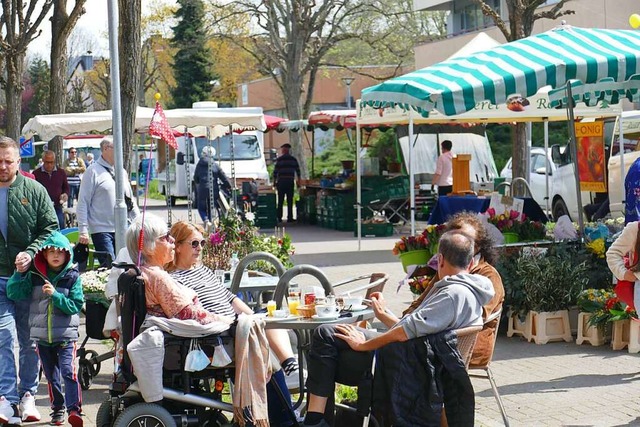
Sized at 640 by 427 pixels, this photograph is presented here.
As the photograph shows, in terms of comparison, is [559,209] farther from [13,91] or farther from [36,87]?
[36,87]

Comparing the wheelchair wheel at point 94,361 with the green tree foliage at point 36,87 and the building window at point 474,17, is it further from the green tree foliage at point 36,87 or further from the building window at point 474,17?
the green tree foliage at point 36,87

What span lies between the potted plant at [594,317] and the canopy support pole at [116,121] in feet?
14.6

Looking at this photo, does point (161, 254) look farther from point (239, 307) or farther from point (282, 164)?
point (282, 164)

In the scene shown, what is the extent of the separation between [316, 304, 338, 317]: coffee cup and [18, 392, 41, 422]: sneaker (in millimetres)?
2298

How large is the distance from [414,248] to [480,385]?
3.44 metres

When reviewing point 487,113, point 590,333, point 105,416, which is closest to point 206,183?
point 487,113

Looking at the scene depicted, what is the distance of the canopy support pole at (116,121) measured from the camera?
1050 centimetres

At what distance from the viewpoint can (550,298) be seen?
9867mm

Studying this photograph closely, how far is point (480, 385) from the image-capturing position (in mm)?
8320

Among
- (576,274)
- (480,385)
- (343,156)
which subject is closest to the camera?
(480,385)

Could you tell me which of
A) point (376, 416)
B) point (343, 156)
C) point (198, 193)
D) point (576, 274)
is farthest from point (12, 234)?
point (343, 156)

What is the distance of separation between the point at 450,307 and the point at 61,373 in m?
2.94

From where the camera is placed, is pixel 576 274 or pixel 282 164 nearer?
pixel 576 274

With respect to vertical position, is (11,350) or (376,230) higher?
(11,350)
